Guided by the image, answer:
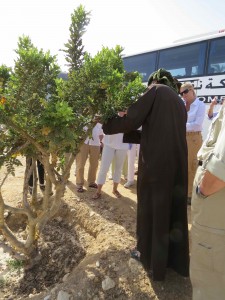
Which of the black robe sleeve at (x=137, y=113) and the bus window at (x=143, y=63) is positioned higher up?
the bus window at (x=143, y=63)

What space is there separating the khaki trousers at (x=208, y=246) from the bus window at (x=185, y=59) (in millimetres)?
6626

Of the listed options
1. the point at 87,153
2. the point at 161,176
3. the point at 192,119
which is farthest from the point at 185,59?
the point at 161,176

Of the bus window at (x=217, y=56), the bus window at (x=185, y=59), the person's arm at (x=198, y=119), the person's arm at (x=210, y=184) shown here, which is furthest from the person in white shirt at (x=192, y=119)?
the bus window at (x=185, y=59)

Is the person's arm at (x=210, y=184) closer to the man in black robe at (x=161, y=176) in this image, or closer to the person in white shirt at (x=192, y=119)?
the man in black robe at (x=161, y=176)

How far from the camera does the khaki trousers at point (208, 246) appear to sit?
1.97 m

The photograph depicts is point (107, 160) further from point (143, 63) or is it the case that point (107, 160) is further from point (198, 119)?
point (143, 63)

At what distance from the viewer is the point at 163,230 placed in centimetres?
265

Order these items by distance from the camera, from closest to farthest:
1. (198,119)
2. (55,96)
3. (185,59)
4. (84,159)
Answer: (55,96), (198,119), (84,159), (185,59)

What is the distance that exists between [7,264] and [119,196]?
2140 millimetres

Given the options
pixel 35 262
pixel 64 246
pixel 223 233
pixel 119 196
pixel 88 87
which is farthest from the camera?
pixel 119 196

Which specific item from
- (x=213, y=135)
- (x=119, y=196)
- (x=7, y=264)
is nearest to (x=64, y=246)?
(x=7, y=264)

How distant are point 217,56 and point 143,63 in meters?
2.87

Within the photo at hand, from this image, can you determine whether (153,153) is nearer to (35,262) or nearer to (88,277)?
(88,277)

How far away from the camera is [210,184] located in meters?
1.85
